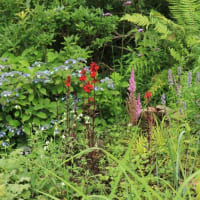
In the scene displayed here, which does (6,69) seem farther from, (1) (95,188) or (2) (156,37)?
(2) (156,37)

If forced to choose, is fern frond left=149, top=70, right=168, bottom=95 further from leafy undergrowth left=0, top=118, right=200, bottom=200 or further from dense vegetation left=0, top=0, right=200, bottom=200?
leafy undergrowth left=0, top=118, right=200, bottom=200

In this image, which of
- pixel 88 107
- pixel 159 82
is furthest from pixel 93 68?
pixel 159 82

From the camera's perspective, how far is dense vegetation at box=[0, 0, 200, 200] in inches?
97.2

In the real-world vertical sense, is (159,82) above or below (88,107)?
below

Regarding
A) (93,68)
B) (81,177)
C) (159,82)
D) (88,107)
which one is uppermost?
(93,68)

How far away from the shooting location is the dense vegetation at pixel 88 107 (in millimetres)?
2469

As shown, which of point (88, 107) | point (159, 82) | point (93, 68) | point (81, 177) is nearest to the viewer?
point (93, 68)

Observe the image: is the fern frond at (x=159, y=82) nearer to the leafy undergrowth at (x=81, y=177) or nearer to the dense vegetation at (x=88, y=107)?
the dense vegetation at (x=88, y=107)

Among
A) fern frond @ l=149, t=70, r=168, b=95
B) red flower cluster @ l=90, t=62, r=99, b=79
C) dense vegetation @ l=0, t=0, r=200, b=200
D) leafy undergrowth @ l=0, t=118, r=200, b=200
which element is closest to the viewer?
leafy undergrowth @ l=0, t=118, r=200, b=200

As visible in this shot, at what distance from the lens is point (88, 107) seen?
2820 millimetres

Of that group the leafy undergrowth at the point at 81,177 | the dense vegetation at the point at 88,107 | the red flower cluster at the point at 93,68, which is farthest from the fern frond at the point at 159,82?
the red flower cluster at the point at 93,68

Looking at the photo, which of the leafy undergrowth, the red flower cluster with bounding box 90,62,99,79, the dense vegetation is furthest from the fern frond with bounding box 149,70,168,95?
the red flower cluster with bounding box 90,62,99,79

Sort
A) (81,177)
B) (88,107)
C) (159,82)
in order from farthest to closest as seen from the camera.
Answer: (159,82) < (88,107) < (81,177)

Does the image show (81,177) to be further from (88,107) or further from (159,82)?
(159,82)
